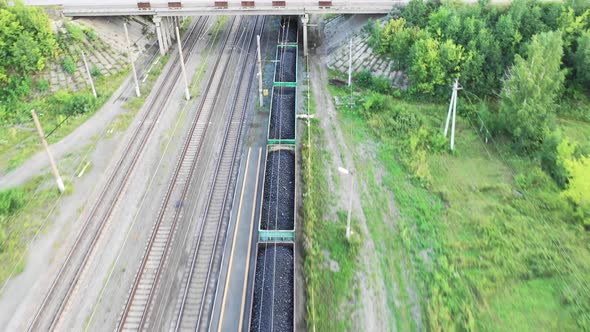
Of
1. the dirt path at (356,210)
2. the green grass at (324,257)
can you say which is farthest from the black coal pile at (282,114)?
the green grass at (324,257)

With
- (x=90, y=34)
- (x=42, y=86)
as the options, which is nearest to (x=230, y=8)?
(x=90, y=34)

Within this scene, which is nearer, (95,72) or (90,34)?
(95,72)

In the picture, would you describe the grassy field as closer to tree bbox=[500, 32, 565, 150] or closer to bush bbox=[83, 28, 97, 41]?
tree bbox=[500, 32, 565, 150]

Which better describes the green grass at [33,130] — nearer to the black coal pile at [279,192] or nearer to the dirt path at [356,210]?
the black coal pile at [279,192]

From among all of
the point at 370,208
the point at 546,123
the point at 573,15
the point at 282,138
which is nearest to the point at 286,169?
the point at 282,138

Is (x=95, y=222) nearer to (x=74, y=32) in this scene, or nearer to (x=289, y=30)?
(x=74, y=32)

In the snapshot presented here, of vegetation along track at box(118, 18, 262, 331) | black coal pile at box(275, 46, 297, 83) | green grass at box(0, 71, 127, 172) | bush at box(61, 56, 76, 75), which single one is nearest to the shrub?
bush at box(61, 56, 76, 75)

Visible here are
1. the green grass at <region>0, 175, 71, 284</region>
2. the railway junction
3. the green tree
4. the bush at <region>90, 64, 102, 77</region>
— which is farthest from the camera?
the bush at <region>90, 64, 102, 77</region>
